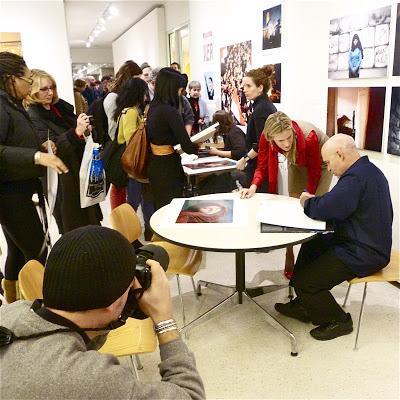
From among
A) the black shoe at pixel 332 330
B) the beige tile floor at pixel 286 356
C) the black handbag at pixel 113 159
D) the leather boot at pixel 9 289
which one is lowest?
the beige tile floor at pixel 286 356

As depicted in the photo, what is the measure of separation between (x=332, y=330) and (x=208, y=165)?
5.74ft

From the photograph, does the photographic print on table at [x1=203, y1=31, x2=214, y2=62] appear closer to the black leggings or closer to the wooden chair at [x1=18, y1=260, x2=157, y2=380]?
the black leggings

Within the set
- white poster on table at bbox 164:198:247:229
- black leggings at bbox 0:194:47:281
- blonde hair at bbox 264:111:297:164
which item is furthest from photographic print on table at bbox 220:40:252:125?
black leggings at bbox 0:194:47:281

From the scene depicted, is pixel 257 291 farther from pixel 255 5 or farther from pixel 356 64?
pixel 255 5

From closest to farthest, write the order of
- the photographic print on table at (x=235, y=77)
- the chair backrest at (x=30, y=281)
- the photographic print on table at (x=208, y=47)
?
1. the chair backrest at (x=30, y=281)
2. the photographic print on table at (x=235, y=77)
3. the photographic print on table at (x=208, y=47)

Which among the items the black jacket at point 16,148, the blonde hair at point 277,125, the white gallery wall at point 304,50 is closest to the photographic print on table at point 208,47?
the white gallery wall at point 304,50

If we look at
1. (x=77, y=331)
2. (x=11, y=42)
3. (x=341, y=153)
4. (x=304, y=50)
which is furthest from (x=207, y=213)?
(x=11, y=42)

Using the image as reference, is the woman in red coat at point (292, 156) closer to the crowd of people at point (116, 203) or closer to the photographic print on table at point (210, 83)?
the crowd of people at point (116, 203)

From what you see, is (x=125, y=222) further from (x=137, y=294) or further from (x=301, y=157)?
(x=137, y=294)

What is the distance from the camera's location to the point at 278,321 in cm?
238

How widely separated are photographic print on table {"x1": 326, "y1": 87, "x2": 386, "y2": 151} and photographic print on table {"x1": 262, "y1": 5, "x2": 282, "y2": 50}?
1030 millimetres

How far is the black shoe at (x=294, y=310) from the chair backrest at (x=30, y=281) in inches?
58.8

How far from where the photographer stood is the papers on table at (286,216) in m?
2.01

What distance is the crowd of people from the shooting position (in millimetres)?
753
